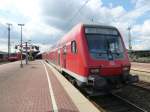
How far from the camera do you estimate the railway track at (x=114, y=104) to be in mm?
10370

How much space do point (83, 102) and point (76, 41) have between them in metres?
4.12

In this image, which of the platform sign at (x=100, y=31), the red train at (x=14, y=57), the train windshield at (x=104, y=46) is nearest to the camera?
the train windshield at (x=104, y=46)

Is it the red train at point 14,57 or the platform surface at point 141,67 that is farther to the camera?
the red train at point 14,57

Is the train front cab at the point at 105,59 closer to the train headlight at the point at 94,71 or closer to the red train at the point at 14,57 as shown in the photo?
the train headlight at the point at 94,71

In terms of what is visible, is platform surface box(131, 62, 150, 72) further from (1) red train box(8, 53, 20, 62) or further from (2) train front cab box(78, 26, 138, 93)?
(1) red train box(8, 53, 20, 62)

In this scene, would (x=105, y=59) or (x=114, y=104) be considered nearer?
(x=114, y=104)

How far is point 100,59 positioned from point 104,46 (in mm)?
779

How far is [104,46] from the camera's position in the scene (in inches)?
479

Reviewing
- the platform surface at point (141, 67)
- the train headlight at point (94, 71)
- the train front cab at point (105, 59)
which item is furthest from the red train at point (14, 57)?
the train headlight at point (94, 71)

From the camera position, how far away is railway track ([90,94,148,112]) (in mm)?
10370

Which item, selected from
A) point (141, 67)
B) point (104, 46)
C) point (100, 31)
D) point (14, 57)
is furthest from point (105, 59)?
point (14, 57)

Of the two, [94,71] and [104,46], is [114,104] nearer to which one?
[94,71]

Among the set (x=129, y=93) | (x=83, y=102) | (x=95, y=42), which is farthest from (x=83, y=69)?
(x=129, y=93)

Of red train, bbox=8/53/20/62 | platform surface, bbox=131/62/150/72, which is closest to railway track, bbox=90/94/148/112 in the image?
platform surface, bbox=131/62/150/72
